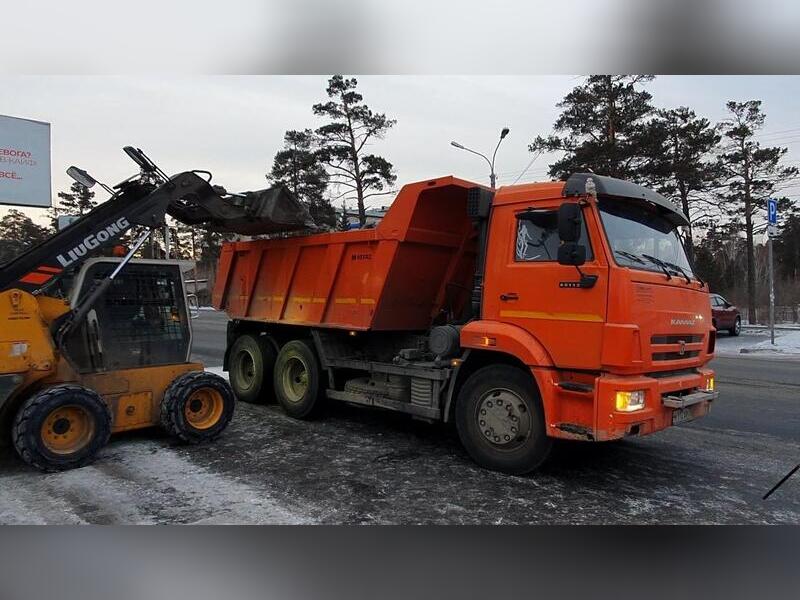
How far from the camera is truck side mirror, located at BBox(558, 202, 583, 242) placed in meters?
4.91

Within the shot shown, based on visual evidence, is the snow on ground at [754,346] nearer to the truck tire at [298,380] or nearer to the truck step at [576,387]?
the truck tire at [298,380]

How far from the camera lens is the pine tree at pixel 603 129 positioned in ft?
89.7

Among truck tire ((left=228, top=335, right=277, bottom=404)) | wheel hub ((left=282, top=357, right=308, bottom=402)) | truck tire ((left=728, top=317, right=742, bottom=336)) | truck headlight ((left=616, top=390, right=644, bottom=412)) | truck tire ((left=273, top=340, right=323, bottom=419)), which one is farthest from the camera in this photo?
truck tire ((left=728, top=317, right=742, bottom=336))

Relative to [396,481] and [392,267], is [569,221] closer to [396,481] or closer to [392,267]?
[392,267]

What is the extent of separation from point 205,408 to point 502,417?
3368 millimetres

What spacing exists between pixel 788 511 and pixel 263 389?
20.9 feet

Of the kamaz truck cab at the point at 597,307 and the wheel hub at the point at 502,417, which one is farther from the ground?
the kamaz truck cab at the point at 597,307

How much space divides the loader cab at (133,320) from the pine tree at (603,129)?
75.6ft

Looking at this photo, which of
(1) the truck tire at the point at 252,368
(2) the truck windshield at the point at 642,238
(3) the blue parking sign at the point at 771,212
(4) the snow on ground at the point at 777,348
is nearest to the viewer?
(2) the truck windshield at the point at 642,238

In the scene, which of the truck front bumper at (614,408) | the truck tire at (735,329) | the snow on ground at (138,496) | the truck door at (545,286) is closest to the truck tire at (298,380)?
the snow on ground at (138,496)

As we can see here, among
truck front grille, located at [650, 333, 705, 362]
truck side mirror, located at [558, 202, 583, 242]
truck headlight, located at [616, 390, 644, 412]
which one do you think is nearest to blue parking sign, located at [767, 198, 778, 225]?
truck front grille, located at [650, 333, 705, 362]

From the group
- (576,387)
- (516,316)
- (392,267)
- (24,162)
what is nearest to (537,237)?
(516,316)

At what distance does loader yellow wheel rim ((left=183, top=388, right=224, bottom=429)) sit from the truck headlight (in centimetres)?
425

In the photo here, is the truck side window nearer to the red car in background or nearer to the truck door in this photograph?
the truck door
